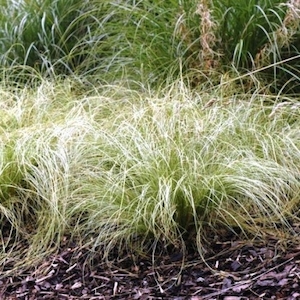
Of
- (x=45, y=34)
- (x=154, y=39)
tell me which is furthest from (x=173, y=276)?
(x=45, y=34)

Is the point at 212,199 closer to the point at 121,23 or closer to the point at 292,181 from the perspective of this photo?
the point at 292,181

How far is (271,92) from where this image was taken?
4039 millimetres

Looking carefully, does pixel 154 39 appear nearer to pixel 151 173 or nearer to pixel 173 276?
pixel 151 173

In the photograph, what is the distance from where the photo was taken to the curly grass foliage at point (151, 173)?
108 inches

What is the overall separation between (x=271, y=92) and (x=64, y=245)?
72.1 inches

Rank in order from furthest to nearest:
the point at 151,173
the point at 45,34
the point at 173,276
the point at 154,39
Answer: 1. the point at 45,34
2. the point at 154,39
3. the point at 151,173
4. the point at 173,276

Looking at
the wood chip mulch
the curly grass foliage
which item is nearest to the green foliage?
the curly grass foliage

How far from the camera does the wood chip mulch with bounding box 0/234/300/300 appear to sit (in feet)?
8.02

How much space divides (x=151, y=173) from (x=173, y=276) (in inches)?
20.1

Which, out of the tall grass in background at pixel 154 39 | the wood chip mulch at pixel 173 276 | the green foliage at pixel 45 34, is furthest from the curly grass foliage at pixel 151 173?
the green foliage at pixel 45 34

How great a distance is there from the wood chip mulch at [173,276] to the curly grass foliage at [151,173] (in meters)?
0.09

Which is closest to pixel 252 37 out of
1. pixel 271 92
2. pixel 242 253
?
pixel 271 92

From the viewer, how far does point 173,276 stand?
260 cm

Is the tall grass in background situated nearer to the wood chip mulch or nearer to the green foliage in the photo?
the green foliage
